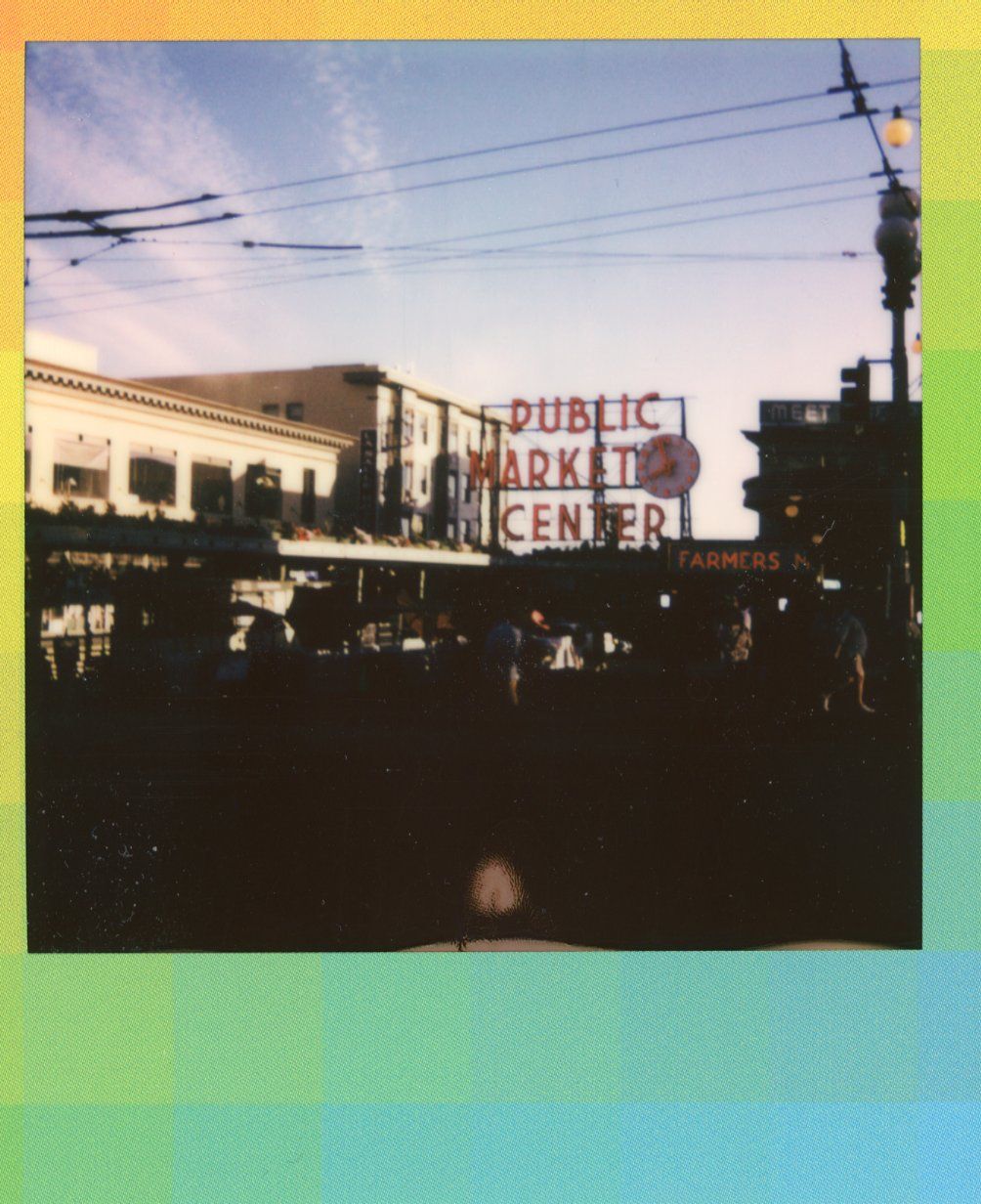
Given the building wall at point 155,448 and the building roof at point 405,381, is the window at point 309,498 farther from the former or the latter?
the building roof at point 405,381

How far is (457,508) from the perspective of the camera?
119 inches

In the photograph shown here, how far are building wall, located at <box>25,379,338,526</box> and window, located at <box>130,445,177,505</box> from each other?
0.01 metres

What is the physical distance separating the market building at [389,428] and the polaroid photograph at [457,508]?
15 millimetres

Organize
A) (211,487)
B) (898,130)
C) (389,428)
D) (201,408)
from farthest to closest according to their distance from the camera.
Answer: (211,487) → (201,408) → (389,428) → (898,130)

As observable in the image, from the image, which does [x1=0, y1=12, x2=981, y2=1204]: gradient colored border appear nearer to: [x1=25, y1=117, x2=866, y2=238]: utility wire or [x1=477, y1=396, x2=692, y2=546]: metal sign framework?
[x1=25, y1=117, x2=866, y2=238]: utility wire

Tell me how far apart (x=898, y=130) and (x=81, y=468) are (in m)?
3.15

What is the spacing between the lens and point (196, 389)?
2.91m

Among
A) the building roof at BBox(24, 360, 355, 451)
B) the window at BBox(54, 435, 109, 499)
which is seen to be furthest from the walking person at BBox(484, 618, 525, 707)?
the window at BBox(54, 435, 109, 499)

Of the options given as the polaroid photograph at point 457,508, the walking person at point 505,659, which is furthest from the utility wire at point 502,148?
the walking person at point 505,659

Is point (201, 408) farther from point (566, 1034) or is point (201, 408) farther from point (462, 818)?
point (566, 1034)

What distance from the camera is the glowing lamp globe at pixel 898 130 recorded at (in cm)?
267

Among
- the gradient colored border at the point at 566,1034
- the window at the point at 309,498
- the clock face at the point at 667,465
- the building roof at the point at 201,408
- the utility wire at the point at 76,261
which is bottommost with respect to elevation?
the gradient colored border at the point at 566,1034

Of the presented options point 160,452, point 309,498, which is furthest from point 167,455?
point 309,498

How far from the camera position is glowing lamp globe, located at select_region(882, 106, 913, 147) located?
2.67 m
